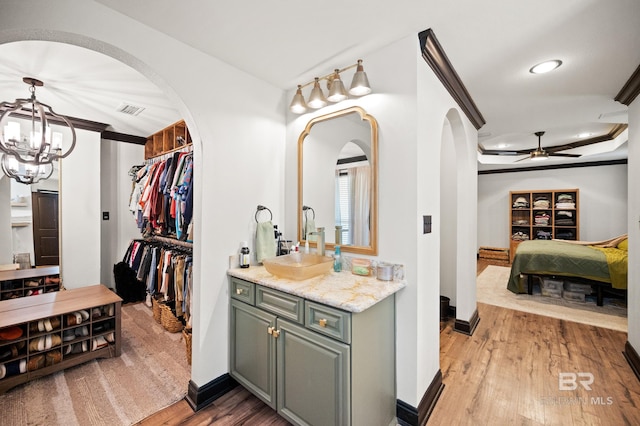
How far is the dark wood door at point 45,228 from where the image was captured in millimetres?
3385

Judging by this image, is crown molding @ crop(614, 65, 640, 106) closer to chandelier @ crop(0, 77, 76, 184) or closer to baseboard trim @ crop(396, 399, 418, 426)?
baseboard trim @ crop(396, 399, 418, 426)

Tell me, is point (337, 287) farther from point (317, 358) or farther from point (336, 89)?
point (336, 89)

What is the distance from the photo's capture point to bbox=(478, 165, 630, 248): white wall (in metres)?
5.78

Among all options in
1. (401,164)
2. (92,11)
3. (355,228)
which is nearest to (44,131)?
(92,11)

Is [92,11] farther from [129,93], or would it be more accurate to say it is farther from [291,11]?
[129,93]

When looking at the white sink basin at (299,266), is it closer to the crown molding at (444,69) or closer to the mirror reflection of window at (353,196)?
the mirror reflection of window at (353,196)

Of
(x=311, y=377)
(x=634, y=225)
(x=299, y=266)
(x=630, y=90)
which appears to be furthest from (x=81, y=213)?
(x=630, y=90)

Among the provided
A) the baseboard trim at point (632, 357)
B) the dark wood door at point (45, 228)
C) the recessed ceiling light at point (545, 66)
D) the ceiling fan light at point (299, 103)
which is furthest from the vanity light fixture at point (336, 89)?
the dark wood door at point (45, 228)

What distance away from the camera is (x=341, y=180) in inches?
85.0

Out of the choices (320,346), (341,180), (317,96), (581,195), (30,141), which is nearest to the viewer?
(320,346)

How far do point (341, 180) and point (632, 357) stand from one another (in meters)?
3.02

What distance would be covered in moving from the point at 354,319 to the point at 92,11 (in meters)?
2.17

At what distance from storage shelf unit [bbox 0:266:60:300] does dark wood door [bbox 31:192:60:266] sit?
233 mm

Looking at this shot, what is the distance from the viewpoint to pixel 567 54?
6.70 ft
